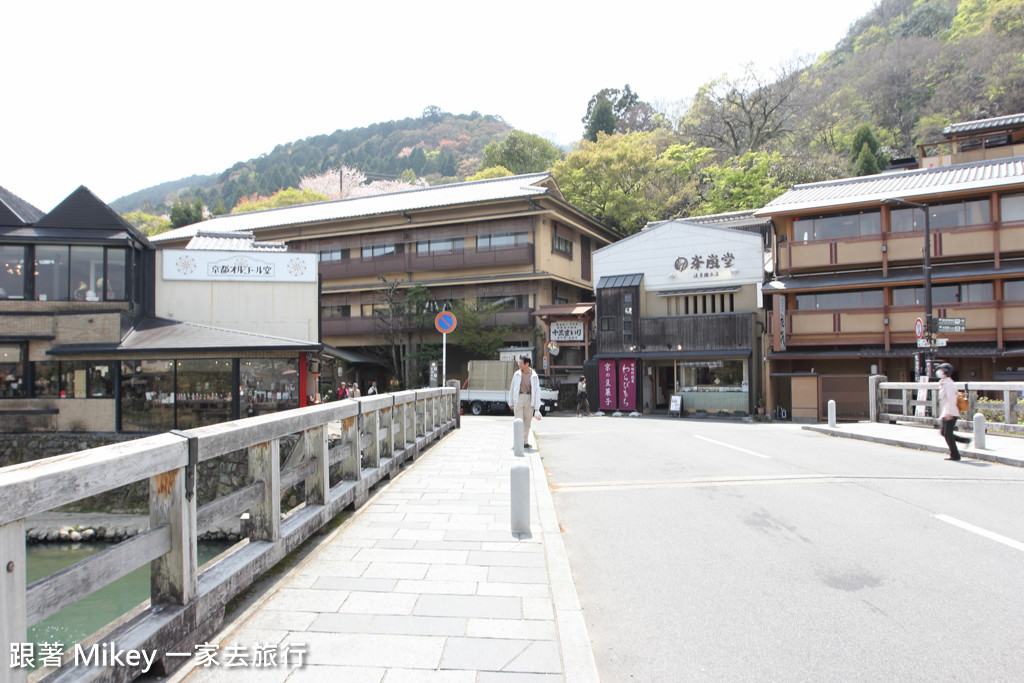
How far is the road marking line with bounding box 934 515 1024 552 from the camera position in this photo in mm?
5910

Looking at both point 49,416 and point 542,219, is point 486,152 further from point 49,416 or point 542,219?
point 49,416

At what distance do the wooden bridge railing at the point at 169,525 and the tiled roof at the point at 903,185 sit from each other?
26517 mm

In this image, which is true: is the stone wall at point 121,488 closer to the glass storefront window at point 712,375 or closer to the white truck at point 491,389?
the white truck at point 491,389

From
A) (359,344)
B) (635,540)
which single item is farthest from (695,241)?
(635,540)

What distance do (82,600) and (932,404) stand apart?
66.8 feet

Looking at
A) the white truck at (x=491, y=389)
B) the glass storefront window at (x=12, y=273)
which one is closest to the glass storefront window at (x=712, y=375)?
the white truck at (x=491, y=389)

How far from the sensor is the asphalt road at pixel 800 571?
384 centimetres

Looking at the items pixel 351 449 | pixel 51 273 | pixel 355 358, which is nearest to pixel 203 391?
pixel 51 273

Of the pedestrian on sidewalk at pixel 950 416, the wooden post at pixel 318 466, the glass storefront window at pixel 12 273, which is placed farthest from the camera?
the glass storefront window at pixel 12 273

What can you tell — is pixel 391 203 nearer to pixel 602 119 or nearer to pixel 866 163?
pixel 602 119

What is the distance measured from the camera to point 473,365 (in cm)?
3262

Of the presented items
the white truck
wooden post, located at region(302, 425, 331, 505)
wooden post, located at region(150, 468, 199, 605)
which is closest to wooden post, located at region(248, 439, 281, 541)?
wooden post, located at region(302, 425, 331, 505)

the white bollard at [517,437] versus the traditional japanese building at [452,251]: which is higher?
the traditional japanese building at [452,251]

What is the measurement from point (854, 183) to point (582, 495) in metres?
27.9
